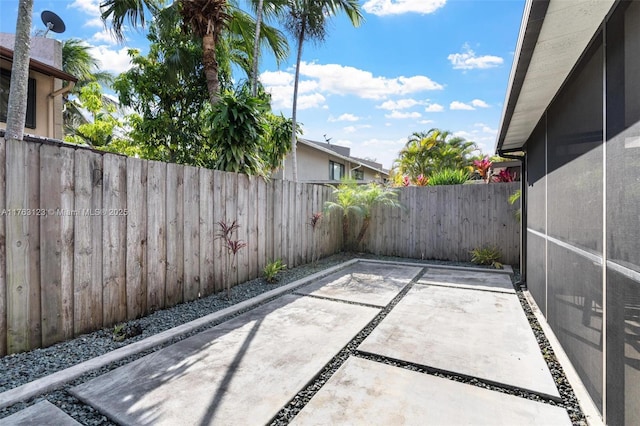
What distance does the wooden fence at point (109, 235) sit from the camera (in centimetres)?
248

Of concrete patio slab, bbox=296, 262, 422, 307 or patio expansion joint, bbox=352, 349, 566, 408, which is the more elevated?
concrete patio slab, bbox=296, 262, 422, 307

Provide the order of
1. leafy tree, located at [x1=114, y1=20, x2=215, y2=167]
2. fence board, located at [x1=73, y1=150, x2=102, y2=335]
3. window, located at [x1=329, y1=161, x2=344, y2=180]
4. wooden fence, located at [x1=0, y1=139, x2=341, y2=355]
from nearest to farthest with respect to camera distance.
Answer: wooden fence, located at [x1=0, y1=139, x2=341, y2=355]
fence board, located at [x1=73, y1=150, x2=102, y2=335]
leafy tree, located at [x1=114, y1=20, x2=215, y2=167]
window, located at [x1=329, y1=161, x2=344, y2=180]

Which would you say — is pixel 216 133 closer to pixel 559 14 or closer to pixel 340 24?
pixel 559 14

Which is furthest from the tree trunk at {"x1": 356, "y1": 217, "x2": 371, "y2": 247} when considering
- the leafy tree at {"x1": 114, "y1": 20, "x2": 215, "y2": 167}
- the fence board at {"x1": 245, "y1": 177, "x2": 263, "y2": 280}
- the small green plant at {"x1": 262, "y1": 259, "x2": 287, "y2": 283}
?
the leafy tree at {"x1": 114, "y1": 20, "x2": 215, "y2": 167}

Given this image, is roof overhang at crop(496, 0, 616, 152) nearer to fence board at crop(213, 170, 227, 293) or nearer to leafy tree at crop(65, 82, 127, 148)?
fence board at crop(213, 170, 227, 293)

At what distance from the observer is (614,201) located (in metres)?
1.67

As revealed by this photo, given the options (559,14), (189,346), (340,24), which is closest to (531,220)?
(559,14)

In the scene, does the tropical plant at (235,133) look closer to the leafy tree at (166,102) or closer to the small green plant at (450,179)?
the small green plant at (450,179)

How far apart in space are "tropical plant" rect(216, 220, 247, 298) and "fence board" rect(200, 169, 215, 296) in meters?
0.16

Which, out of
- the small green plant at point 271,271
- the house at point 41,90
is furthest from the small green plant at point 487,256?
the house at point 41,90

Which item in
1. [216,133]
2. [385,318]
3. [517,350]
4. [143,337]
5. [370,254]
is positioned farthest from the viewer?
[370,254]

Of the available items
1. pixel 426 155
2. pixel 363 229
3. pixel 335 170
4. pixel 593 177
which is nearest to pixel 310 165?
pixel 335 170

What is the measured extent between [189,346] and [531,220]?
4779 millimetres

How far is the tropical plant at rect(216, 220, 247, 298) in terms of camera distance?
4.33 meters
